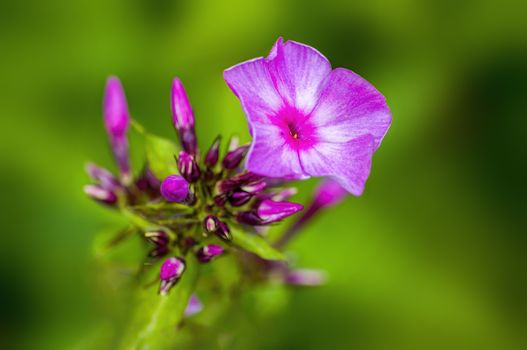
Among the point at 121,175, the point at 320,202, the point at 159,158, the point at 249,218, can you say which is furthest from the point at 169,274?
the point at 320,202

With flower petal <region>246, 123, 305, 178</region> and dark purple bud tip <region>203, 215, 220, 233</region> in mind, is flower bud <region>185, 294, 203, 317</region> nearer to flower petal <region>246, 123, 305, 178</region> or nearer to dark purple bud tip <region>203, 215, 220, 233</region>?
dark purple bud tip <region>203, 215, 220, 233</region>

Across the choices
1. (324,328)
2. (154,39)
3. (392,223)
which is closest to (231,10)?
(154,39)

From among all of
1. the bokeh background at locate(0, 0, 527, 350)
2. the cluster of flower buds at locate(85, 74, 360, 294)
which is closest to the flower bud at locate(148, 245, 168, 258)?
the cluster of flower buds at locate(85, 74, 360, 294)

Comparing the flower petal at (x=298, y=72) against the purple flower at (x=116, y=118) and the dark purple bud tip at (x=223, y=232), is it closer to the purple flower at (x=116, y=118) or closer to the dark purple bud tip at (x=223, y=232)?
the dark purple bud tip at (x=223, y=232)

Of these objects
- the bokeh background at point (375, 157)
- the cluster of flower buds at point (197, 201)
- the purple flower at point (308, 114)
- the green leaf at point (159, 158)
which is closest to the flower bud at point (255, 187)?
the cluster of flower buds at point (197, 201)

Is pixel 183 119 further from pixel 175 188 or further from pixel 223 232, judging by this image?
pixel 223 232

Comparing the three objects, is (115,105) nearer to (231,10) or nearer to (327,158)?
(327,158)
